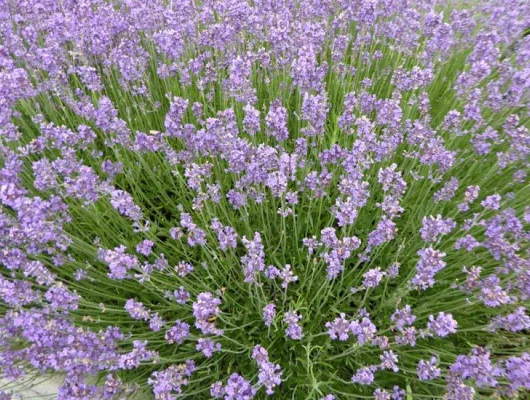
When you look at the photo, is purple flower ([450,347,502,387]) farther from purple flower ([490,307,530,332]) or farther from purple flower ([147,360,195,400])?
purple flower ([147,360,195,400])

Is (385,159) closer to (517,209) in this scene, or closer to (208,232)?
(517,209)

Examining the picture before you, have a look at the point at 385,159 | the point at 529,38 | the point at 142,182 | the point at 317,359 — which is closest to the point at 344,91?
the point at 385,159

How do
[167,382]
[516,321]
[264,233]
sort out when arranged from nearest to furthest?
[167,382], [516,321], [264,233]

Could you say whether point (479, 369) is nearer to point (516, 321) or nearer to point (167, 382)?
point (516, 321)

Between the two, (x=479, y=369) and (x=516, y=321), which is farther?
(x=516, y=321)

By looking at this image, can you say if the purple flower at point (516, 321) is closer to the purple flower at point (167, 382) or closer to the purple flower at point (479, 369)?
the purple flower at point (479, 369)

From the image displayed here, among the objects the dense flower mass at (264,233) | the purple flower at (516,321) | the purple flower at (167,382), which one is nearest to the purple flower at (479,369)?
the dense flower mass at (264,233)

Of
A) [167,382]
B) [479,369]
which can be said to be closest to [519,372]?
[479,369]

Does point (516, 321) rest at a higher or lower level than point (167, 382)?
higher

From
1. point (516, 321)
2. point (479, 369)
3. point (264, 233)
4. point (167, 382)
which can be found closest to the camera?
point (479, 369)
